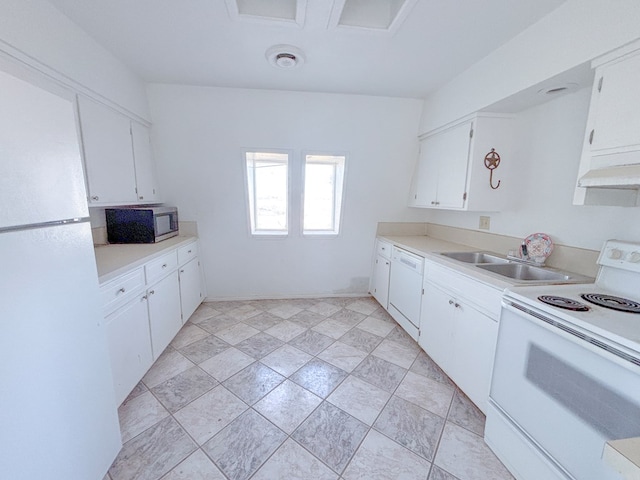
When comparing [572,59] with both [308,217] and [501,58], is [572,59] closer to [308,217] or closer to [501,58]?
[501,58]

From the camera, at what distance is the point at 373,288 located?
138 inches

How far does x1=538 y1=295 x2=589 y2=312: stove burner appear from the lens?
43.5 inches

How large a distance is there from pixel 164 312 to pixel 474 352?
2427 mm

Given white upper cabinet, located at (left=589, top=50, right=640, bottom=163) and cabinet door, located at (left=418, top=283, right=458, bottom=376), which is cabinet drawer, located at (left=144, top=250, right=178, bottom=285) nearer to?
cabinet door, located at (left=418, top=283, right=458, bottom=376)

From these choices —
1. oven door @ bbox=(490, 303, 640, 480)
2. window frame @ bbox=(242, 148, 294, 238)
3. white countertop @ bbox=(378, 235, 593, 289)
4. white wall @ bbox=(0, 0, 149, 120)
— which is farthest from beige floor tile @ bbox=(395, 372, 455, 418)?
white wall @ bbox=(0, 0, 149, 120)

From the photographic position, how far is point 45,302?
90 centimetres

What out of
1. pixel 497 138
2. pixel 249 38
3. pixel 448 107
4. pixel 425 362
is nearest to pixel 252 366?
pixel 425 362

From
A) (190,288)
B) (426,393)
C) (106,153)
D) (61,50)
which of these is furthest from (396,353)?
(61,50)

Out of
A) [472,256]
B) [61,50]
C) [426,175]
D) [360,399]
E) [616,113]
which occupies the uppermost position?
[61,50]

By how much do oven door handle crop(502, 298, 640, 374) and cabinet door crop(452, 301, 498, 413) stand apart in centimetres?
38

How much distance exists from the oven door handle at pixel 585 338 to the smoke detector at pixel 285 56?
2235mm

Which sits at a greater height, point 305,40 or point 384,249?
point 305,40

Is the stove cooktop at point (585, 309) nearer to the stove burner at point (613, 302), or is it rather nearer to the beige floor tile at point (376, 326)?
the stove burner at point (613, 302)

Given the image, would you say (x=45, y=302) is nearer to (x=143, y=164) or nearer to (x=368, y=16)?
(x=143, y=164)
